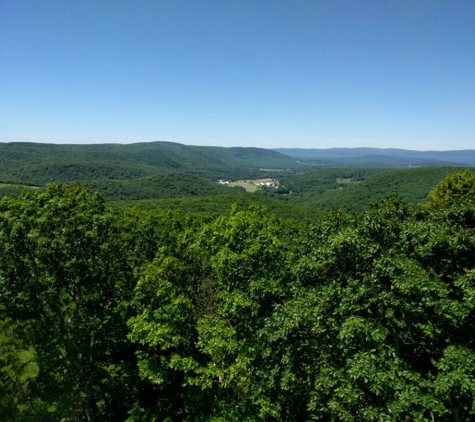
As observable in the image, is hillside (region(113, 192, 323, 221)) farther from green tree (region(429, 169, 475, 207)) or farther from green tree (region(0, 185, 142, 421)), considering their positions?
green tree (region(0, 185, 142, 421))

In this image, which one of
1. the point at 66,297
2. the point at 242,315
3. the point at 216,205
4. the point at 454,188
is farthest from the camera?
the point at 216,205

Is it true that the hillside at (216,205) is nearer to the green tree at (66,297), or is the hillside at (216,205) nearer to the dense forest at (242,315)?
the green tree at (66,297)

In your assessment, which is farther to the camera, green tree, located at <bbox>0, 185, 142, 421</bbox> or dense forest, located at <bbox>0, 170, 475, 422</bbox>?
green tree, located at <bbox>0, 185, 142, 421</bbox>

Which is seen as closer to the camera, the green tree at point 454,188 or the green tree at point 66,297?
the green tree at point 66,297

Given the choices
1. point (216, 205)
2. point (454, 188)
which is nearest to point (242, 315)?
point (454, 188)

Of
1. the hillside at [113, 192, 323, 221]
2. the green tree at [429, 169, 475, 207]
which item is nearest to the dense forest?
the green tree at [429, 169, 475, 207]

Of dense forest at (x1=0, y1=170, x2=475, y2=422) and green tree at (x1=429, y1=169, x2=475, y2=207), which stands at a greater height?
green tree at (x1=429, y1=169, x2=475, y2=207)

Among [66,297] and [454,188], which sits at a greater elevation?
[454,188]

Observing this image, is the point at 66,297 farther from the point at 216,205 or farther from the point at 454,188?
the point at 216,205

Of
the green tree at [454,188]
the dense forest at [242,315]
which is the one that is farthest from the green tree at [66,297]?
the green tree at [454,188]
